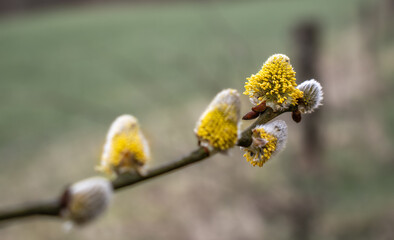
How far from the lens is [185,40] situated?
35.5 feet

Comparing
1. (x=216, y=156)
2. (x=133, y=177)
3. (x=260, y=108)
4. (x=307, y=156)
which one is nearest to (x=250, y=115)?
(x=260, y=108)

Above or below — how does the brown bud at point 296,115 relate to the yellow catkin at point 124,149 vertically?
above

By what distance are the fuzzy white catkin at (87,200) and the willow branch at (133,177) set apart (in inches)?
0.7

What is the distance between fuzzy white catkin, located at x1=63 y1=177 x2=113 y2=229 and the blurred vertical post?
2564 mm

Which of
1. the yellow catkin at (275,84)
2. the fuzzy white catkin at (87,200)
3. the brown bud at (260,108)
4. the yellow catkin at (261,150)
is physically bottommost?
the fuzzy white catkin at (87,200)

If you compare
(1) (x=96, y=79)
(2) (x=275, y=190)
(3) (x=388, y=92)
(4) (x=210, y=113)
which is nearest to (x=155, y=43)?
(1) (x=96, y=79)

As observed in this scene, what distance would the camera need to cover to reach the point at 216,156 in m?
3.34

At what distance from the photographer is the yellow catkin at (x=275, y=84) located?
628mm

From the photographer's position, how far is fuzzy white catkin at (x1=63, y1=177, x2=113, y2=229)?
57 centimetres

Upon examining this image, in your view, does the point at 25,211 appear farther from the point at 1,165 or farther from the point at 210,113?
the point at 1,165

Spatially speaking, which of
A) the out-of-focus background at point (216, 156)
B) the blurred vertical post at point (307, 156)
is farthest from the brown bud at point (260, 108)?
the blurred vertical post at point (307, 156)

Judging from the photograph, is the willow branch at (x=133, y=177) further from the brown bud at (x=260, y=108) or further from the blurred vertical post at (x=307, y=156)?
the blurred vertical post at (x=307, y=156)

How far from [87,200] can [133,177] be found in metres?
A: 0.10

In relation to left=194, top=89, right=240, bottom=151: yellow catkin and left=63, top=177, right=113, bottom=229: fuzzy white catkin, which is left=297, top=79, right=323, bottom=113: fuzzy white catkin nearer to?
left=194, top=89, right=240, bottom=151: yellow catkin
